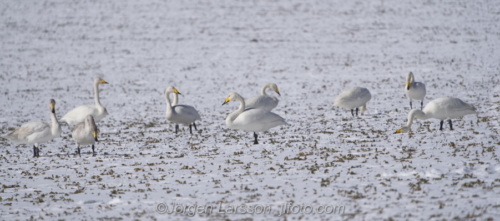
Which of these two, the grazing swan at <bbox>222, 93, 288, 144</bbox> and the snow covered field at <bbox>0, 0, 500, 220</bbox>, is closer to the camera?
the snow covered field at <bbox>0, 0, 500, 220</bbox>

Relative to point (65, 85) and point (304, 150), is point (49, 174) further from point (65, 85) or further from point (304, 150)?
point (65, 85)

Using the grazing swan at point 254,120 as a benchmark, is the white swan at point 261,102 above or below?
above

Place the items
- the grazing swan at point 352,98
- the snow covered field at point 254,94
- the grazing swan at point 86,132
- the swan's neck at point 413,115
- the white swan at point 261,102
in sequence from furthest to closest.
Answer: the grazing swan at point 352,98 → the white swan at point 261,102 → the swan's neck at point 413,115 → the grazing swan at point 86,132 → the snow covered field at point 254,94

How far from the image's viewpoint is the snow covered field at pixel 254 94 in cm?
863

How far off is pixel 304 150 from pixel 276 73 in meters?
19.1

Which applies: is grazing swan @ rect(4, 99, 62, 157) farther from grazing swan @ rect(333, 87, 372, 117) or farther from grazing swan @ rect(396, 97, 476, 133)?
grazing swan @ rect(396, 97, 476, 133)

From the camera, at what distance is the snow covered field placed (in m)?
8.63

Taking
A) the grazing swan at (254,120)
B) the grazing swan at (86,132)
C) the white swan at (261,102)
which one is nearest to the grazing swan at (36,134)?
the grazing swan at (86,132)

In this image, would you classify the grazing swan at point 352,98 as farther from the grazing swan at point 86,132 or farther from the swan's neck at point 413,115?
the grazing swan at point 86,132

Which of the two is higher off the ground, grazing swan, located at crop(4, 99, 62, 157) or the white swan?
the white swan

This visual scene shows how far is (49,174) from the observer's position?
1107cm

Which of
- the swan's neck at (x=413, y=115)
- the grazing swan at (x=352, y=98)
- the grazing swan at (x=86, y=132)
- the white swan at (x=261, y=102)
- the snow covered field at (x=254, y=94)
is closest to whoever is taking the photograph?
the snow covered field at (x=254, y=94)

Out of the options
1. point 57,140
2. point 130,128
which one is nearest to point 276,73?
point 130,128

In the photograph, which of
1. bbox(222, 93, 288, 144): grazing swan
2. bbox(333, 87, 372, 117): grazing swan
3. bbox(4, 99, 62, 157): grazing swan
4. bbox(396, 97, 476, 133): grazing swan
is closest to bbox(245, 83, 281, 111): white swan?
bbox(333, 87, 372, 117): grazing swan
